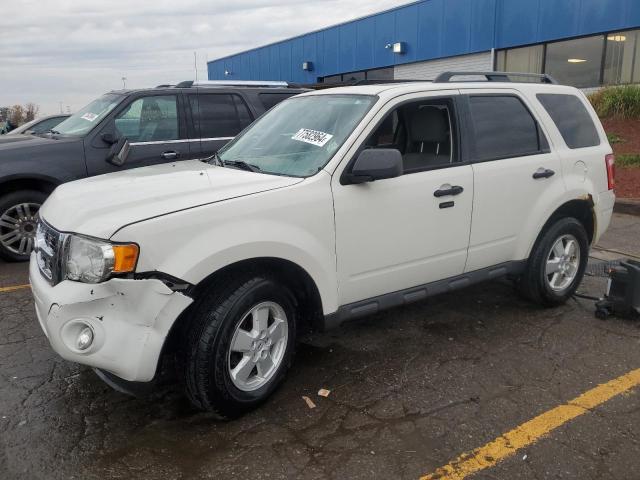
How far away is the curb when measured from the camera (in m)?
8.42

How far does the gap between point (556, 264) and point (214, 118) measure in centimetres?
417

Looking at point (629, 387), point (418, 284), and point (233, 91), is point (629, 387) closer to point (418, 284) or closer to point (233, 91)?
point (418, 284)

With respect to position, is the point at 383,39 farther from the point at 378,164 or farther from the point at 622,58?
the point at 378,164

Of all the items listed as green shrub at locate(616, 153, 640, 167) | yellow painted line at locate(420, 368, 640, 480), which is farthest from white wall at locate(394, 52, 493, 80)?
yellow painted line at locate(420, 368, 640, 480)

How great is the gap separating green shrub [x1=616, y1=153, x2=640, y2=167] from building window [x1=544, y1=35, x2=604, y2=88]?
6.42 m

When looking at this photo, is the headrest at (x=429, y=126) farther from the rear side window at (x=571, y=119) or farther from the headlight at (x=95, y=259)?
the headlight at (x=95, y=259)

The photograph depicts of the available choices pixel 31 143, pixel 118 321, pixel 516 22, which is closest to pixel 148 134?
pixel 31 143

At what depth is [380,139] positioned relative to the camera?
157 inches

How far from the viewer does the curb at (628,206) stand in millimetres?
8422

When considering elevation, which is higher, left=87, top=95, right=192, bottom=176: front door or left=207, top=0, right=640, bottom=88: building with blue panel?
left=207, top=0, right=640, bottom=88: building with blue panel

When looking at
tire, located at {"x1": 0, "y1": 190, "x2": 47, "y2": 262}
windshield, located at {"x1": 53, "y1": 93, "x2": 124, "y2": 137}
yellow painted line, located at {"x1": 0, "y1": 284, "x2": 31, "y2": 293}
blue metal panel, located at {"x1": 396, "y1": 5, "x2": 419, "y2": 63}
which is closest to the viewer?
yellow painted line, located at {"x1": 0, "y1": 284, "x2": 31, "y2": 293}

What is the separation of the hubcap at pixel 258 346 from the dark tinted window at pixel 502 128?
188 cm

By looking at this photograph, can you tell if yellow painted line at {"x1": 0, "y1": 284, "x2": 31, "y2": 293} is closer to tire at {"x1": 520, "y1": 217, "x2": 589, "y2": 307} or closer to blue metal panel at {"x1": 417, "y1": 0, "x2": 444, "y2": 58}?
tire at {"x1": 520, "y1": 217, "x2": 589, "y2": 307}

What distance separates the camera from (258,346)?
10.2ft
